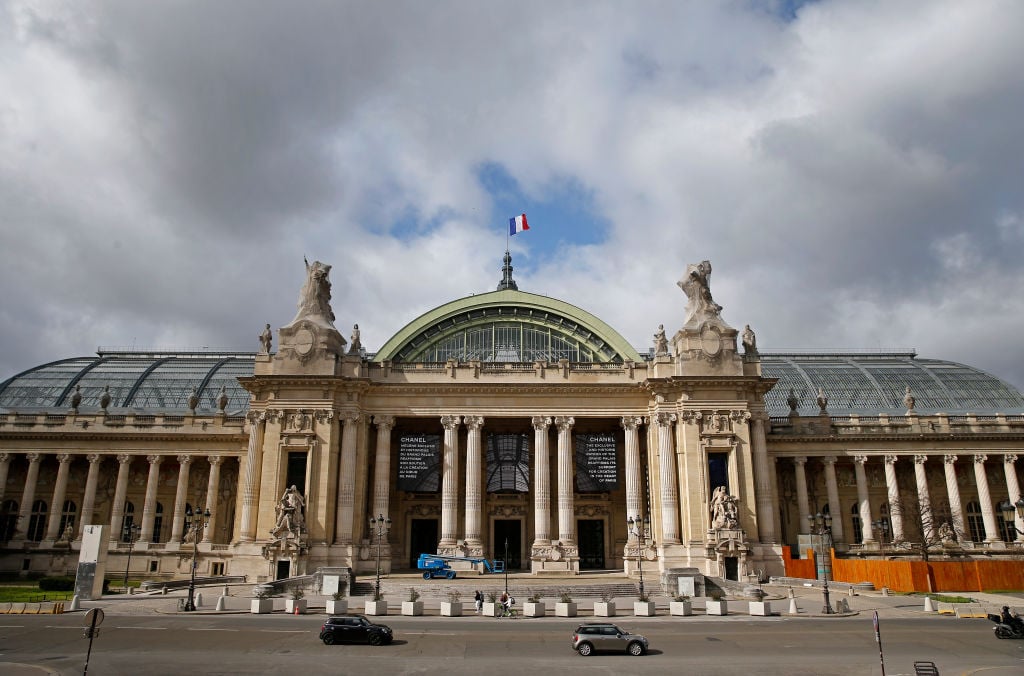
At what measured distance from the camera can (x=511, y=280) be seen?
3061 inches

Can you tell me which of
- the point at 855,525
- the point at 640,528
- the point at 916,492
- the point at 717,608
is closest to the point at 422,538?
the point at 640,528

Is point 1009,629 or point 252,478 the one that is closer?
point 1009,629

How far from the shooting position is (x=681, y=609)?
3688 centimetres

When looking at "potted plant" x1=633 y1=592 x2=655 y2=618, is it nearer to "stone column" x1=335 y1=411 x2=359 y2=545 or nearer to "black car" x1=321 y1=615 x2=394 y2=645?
"black car" x1=321 y1=615 x2=394 y2=645

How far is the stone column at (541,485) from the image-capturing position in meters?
57.2

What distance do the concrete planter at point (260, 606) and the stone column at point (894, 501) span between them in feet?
168

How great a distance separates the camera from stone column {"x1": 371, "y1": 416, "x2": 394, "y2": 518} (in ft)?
187

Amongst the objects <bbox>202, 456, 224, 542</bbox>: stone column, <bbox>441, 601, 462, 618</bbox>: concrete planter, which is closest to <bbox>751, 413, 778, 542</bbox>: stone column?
<bbox>441, 601, 462, 618</bbox>: concrete planter

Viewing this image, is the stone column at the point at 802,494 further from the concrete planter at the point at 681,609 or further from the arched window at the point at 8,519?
the arched window at the point at 8,519

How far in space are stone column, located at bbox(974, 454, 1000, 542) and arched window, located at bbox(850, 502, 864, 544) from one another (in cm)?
1000

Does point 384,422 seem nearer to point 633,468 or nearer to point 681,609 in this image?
point 633,468

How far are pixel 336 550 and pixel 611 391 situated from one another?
83.4 ft

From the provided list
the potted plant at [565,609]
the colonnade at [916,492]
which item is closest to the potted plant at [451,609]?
the potted plant at [565,609]

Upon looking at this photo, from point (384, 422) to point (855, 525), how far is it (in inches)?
1744
